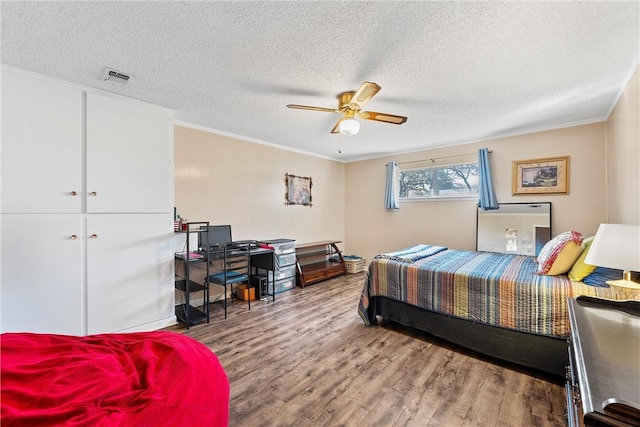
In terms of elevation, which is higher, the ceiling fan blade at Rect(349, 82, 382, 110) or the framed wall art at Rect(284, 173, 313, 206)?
the ceiling fan blade at Rect(349, 82, 382, 110)

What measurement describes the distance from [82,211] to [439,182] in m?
4.69

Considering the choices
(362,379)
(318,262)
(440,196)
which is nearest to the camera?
(362,379)

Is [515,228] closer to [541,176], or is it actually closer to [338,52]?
[541,176]

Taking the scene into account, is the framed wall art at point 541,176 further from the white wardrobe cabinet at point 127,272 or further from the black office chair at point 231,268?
the white wardrobe cabinet at point 127,272

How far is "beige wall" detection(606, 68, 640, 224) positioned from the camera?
2.09 meters

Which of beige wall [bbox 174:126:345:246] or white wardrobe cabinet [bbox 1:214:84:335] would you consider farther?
beige wall [bbox 174:126:345:246]

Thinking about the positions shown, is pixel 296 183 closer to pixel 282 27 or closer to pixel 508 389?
pixel 282 27

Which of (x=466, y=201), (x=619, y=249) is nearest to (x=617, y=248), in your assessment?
(x=619, y=249)

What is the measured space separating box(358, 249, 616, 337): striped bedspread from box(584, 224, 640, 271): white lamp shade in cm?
57

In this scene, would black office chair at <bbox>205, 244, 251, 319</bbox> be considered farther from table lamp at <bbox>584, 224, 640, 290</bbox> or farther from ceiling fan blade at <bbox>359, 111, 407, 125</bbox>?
table lamp at <bbox>584, 224, 640, 290</bbox>

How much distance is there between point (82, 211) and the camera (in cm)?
242

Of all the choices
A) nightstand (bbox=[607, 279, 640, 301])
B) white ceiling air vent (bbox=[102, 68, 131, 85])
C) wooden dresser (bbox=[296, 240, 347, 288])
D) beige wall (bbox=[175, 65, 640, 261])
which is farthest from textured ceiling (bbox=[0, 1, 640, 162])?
wooden dresser (bbox=[296, 240, 347, 288])

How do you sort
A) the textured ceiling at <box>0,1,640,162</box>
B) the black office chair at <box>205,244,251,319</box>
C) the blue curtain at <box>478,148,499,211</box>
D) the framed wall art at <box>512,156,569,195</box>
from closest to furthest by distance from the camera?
the textured ceiling at <box>0,1,640,162</box>, the black office chair at <box>205,244,251,319</box>, the framed wall art at <box>512,156,569,195</box>, the blue curtain at <box>478,148,499,211</box>

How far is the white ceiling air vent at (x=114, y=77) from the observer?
2.15 meters
